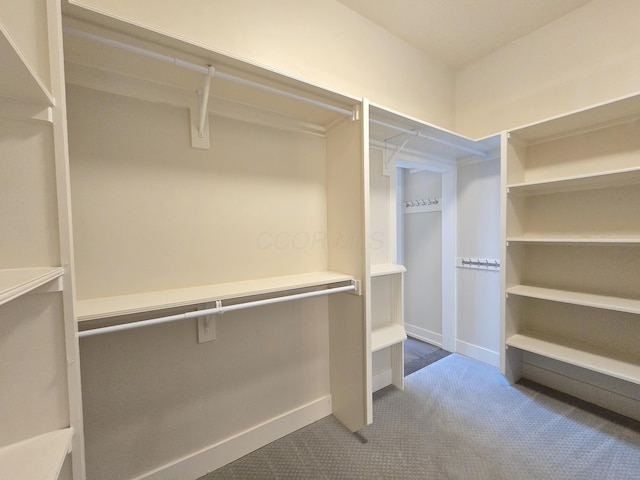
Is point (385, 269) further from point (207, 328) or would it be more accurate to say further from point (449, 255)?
point (207, 328)

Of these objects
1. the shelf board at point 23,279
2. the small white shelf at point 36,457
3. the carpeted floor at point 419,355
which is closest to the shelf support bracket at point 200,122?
the shelf board at point 23,279

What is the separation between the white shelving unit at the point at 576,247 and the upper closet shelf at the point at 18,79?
2.54 m

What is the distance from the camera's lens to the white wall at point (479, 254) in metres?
2.41

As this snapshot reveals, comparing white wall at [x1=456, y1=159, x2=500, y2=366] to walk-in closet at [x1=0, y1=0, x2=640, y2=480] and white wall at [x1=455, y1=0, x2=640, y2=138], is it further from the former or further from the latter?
white wall at [x1=455, y1=0, x2=640, y2=138]

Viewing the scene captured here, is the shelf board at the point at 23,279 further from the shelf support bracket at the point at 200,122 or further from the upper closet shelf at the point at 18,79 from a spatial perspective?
the shelf support bracket at the point at 200,122

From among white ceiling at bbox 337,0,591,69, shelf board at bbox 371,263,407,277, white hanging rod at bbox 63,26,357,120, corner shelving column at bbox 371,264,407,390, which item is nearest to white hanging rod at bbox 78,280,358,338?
shelf board at bbox 371,263,407,277

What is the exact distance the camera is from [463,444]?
1595 millimetres

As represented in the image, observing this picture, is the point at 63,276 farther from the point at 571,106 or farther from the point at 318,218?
the point at 571,106

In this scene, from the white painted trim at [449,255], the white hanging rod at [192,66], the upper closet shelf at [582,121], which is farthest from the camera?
the white painted trim at [449,255]

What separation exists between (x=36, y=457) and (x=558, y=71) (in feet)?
11.2

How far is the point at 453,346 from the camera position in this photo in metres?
2.76

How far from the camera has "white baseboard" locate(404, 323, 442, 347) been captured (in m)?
2.97

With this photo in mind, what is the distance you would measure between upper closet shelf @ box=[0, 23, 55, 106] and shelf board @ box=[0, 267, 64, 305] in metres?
0.45

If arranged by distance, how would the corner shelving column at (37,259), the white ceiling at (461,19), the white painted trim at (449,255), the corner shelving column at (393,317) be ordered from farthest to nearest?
the white painted trim at (449,255) < the corner shelving column at (393,317) < the white ceiling at (461,19) < the corner shelving column at (37,259)
